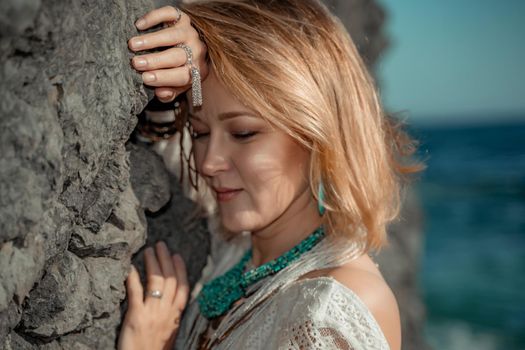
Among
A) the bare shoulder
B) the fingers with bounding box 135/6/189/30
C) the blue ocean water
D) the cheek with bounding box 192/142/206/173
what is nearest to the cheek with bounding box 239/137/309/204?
the cheek with bounding box 192/142/206/173

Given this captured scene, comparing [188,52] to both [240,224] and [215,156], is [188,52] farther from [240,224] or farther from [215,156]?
[240,224]

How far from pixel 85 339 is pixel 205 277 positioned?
3.35ft

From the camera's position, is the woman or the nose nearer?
the woman

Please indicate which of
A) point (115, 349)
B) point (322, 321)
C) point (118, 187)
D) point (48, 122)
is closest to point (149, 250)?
point (115, 349)

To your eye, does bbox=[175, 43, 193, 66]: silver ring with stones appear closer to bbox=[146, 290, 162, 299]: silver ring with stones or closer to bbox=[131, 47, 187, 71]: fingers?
bbox=[131, 47, 187, 71]: fingers

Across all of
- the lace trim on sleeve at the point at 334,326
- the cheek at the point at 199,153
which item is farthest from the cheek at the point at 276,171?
the lace trim on sleeve at the point at 334,326

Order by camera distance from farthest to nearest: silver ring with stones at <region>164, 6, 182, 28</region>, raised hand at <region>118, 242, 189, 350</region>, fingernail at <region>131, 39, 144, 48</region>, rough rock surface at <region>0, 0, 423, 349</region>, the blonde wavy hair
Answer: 1. raised hand at <region>118, 242, 189, 350</region>
2. the blonde wavy hair
3. silver ring with stones at <region>164, 6, 182, 28</region>
4. fingernail at <region>131, 39, 144, 48</region>
5. rough rock surface at <region>0, 0, 423, 349</region>

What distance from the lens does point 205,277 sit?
3432 mm

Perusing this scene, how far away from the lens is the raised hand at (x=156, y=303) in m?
2.71

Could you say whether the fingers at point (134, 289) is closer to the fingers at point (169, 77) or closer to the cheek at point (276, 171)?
the cheek at point (276, 171)

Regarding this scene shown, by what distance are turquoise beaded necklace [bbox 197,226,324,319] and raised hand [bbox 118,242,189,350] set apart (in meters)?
0.10

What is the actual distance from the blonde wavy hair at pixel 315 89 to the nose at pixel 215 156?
0.22 m

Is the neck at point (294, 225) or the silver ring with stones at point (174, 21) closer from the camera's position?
the silver ring with stones at point (174, 21)

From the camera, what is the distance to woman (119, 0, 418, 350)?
236cm
